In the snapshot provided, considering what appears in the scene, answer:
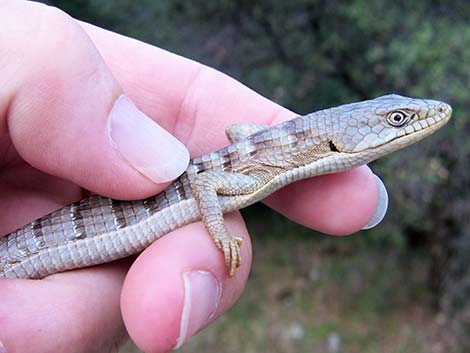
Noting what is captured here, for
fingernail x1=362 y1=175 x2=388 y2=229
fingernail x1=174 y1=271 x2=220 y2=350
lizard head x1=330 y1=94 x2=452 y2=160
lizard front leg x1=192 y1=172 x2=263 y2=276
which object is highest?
lizard head x1=330 y1=94 x2=452 y2=160

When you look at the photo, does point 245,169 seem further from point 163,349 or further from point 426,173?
point 426,173

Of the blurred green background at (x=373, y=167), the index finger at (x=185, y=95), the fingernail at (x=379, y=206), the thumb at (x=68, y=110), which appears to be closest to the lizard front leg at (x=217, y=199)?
the thumb at (x=68, y=110)

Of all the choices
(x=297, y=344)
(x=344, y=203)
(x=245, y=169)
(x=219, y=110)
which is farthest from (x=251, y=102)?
(x=297, y=344)

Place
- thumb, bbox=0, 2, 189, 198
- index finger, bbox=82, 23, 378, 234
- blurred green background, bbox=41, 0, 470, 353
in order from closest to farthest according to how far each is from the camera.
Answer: thumb, bbox=0, 2, 189, 198
index finger, bbox=82, 23, 378, 234
blurred green background, bbox=41, 0, 470, 353

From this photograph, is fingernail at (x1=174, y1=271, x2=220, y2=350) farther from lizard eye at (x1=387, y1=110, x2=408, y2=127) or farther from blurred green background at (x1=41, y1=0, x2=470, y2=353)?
blurred green background at (x1=41, y1=0, x2=470, y2=353)

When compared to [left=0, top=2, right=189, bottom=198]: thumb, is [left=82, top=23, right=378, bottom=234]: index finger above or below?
below

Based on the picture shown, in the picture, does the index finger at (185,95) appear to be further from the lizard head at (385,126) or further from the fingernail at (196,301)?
the fingernail at (196,301)

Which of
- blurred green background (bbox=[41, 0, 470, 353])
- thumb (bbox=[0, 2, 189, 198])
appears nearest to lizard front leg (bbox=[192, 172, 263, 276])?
thumb (bbox=[0, 2, 189, 198])
